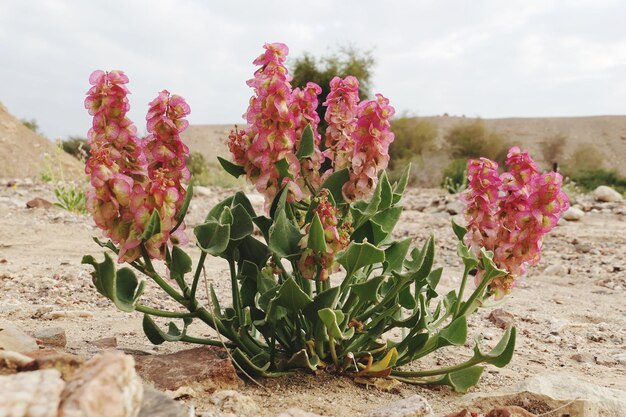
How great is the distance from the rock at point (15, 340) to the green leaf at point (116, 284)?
0.44 m

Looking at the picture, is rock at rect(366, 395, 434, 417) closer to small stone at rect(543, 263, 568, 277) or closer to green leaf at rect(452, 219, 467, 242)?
green leaf at rect(452, 219, 467, 242)

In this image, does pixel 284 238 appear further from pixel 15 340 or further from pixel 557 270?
pixel 557 270

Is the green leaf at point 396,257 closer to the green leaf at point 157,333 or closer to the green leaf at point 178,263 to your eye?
the green leaf at point 178,263

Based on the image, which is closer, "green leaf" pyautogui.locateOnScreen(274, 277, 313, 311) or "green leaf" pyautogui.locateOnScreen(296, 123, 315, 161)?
"green leaf" pyautogui.locateOnScreen(274, 277, 313, 311)

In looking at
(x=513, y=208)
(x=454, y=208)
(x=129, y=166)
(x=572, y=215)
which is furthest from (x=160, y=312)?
(x=572, y=215)

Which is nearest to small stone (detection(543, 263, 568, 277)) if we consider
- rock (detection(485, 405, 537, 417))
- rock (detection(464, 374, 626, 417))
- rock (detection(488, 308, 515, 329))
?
rock (detection(488, 308, 515, 329))

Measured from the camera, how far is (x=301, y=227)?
233cm

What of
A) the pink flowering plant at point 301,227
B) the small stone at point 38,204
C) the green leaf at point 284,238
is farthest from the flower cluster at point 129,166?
the small stone at point 38,204

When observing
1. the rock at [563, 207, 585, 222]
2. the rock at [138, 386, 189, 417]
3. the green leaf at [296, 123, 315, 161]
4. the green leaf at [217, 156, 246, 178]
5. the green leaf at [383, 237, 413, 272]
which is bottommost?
the rock at [563, 207, 585, 222]

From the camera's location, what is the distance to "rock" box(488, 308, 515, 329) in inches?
156

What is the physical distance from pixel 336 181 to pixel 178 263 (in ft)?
1.82

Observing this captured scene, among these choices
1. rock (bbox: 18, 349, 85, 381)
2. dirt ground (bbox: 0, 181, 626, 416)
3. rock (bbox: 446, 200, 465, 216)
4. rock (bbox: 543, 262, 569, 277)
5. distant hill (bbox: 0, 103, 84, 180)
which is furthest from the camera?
distant hill (bbox: 0, 103, 84, 180)

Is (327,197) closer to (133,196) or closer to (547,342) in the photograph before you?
(133,196)

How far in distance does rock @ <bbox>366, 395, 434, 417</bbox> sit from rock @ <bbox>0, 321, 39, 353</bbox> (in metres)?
1.11
